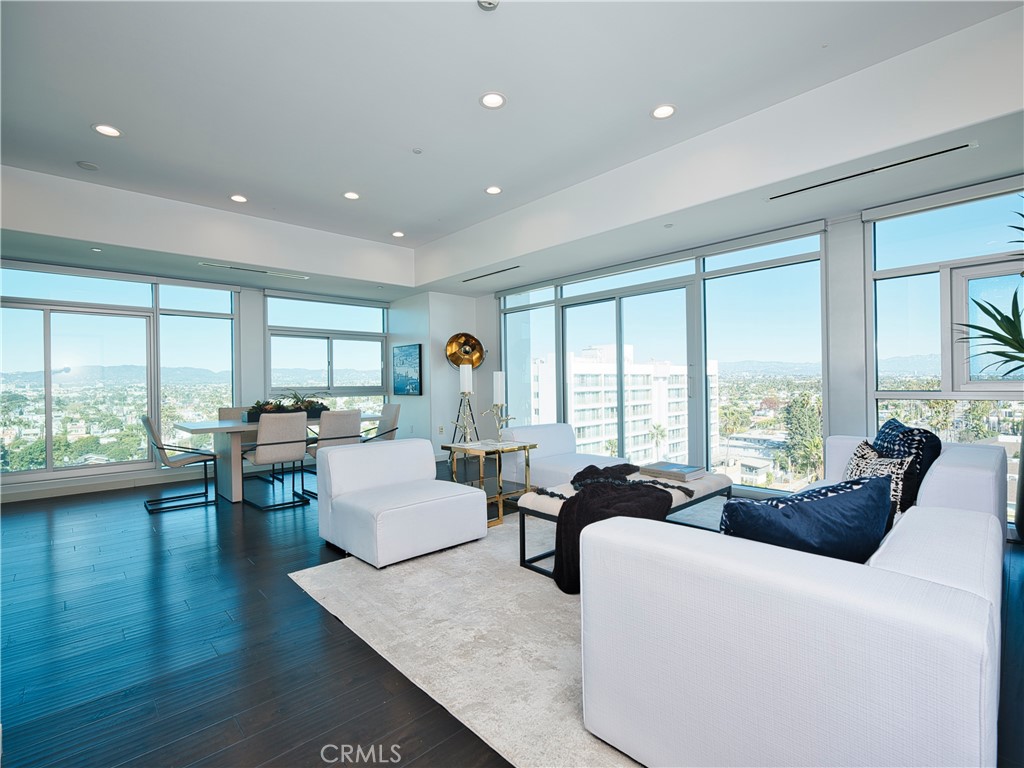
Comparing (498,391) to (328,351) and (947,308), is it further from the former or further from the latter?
(328,351)

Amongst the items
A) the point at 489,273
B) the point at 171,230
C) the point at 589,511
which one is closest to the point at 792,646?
the point at 589,511

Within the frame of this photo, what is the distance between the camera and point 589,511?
2.62m

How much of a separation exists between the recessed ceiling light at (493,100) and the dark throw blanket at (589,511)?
2566mm

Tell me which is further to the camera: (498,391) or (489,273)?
(489,273)

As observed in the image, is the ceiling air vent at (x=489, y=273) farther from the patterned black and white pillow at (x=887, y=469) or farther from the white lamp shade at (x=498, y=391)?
the patterned black and white pillow at (x=887, y=469)

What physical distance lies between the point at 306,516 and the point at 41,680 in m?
2.40

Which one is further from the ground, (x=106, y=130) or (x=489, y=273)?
(x=106, y=130)

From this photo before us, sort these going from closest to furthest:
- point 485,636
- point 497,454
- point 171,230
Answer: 1. point 485,636
2. point 497,454
3. point 171,230

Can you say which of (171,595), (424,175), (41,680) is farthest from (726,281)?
(41,680)

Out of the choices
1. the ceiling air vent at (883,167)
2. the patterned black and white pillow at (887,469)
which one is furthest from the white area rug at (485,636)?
the ceiling air vent at (883,167)

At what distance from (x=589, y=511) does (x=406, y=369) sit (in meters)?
5.53

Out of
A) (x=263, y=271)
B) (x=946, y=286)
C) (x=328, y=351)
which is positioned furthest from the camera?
(x=328, y=351)

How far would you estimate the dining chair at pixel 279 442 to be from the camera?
4.70 m

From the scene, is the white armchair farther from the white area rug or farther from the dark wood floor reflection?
the dark wood floor reflection
